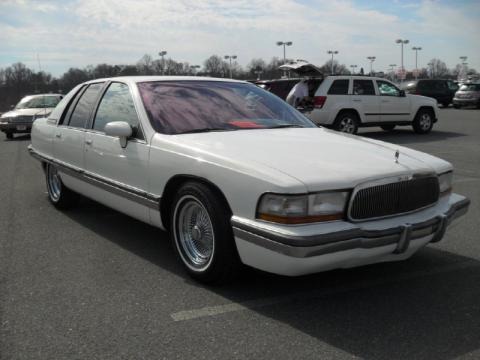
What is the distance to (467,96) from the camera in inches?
1112

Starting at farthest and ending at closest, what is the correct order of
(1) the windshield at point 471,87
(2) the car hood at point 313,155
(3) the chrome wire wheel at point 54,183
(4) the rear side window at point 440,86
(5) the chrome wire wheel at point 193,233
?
(4) the rear side window at point 440,86
(1) the windshield at point 471,87
(3) the chrome wire wheel at point 54,183
(5) the chrome wire wheel at point 193,233
(2) the car hood at point 313,155

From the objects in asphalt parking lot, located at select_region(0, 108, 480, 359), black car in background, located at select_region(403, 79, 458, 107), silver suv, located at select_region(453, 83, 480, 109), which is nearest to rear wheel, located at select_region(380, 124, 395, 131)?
asphalt parking lot, located at select_region(0, 108, 480, 359)

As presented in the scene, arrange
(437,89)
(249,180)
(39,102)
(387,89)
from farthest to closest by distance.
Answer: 1. (437,89)
2. (39,102)
3. (387,89)
4. (249,180)

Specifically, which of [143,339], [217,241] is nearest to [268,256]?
[217,241]

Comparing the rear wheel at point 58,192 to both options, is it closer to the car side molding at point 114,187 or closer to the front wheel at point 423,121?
the car side molding at point 114,187

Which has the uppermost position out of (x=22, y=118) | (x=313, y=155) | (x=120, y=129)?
(x=120, y=129)

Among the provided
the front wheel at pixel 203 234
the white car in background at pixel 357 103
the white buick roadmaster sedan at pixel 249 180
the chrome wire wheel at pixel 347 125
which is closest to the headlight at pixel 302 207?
the white buick roadmaster sedan at pixel 249 180

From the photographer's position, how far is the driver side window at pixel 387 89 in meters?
14.5

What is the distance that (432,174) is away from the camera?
11.6 ft

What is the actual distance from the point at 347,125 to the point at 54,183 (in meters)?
9.63

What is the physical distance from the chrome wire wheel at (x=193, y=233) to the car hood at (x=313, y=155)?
43cm

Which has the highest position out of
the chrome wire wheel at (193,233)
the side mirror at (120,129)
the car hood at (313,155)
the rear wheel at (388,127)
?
the side mirror at (120,129)

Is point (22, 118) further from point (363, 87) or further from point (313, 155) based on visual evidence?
point (313, 155)

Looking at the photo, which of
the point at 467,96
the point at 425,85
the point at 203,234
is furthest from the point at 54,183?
the point at 467,96
